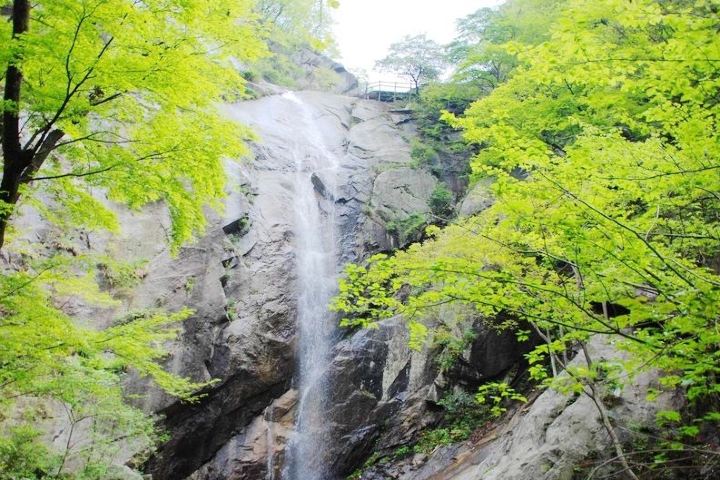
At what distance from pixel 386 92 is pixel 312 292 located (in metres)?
21.2

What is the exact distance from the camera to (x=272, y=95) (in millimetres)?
27062

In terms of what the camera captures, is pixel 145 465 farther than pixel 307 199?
No

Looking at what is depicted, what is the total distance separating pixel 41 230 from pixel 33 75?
914 centimetres

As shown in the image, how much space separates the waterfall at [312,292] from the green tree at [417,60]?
10.4 meters

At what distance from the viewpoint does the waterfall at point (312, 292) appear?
13.9 m

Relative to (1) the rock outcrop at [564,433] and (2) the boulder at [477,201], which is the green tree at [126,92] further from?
(2) the boulder at [477,201]

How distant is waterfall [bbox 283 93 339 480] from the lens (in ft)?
45.6

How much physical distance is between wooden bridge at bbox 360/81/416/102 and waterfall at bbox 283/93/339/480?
1099 centimetres

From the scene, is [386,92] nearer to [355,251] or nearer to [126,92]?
[355,251]

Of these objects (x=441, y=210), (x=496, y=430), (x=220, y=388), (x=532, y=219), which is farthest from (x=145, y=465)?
(x=441, y=210)

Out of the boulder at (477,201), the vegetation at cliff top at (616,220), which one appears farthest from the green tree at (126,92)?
the boulder at (477,201)

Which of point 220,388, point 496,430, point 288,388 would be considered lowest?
point 496,430

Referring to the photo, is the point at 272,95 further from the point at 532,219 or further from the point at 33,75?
the point at 532,219

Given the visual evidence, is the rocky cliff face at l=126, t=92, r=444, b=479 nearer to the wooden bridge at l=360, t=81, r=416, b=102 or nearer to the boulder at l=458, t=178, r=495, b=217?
the boulder at l=458, t=178, r=495, b=217
